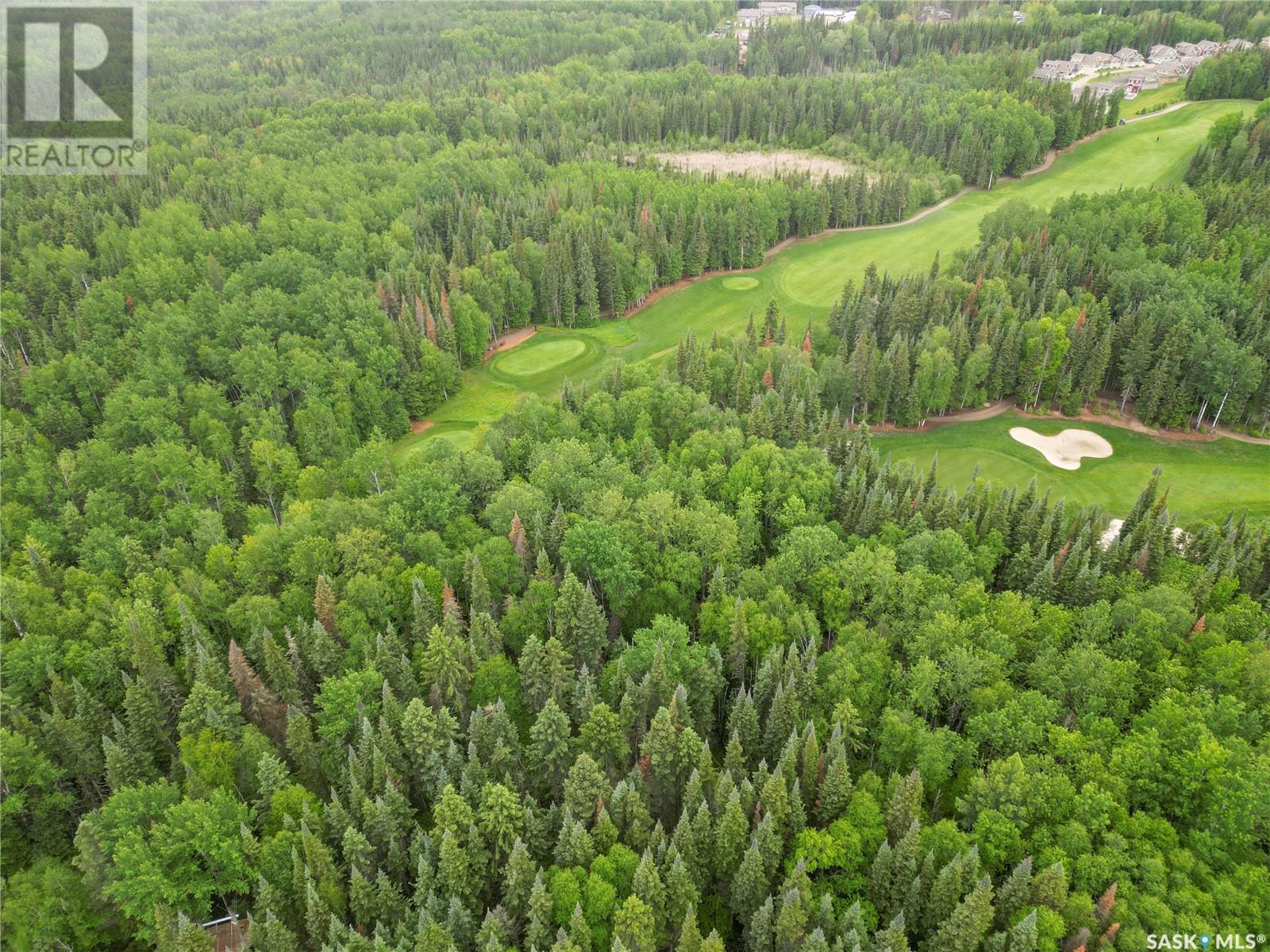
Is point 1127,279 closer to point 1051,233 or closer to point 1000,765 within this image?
point 1051,233

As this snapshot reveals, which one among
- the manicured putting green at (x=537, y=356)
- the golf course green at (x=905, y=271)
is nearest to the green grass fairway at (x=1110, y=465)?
the golf course green at (x=905, y=271)
